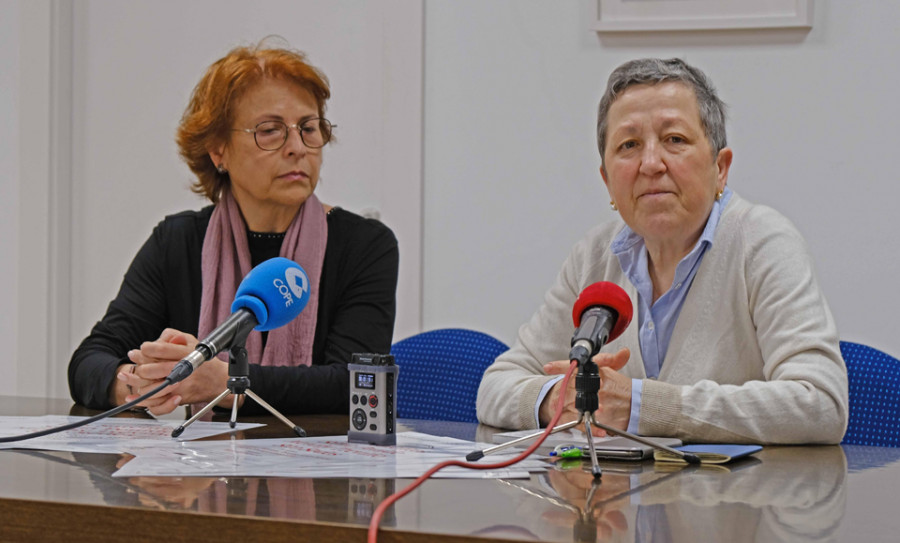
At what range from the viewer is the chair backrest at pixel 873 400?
6.21 ft

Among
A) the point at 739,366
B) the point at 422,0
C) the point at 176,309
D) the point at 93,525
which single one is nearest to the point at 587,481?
the point at 93,525

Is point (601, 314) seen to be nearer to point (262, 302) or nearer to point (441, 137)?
point (262, 302)

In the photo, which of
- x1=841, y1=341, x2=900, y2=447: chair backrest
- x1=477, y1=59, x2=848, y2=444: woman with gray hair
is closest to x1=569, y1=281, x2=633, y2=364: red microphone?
x1=477, y1=59, x2=848, y2=444: woman with gray hair

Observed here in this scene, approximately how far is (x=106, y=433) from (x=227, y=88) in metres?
1.20

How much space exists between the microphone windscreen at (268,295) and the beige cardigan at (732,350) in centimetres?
53

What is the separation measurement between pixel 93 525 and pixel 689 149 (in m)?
1.42

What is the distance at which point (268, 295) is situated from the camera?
1.43m

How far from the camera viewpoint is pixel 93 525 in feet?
2.96

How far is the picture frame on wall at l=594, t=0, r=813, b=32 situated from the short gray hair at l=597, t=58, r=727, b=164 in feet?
3.53

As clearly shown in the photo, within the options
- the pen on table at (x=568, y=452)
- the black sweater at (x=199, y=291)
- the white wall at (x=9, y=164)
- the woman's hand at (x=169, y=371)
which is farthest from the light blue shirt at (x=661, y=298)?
the white wall at (x=9, y=164)

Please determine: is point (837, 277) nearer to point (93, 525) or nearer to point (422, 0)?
point (422, 0)

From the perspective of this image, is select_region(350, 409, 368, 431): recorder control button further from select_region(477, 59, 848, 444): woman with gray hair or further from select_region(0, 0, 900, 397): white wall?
select_region(0, 0, 900, 397): white wall

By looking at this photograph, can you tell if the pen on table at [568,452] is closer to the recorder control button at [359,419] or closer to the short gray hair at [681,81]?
the recorder control button at [359,419]

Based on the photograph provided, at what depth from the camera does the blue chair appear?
7.72ft
